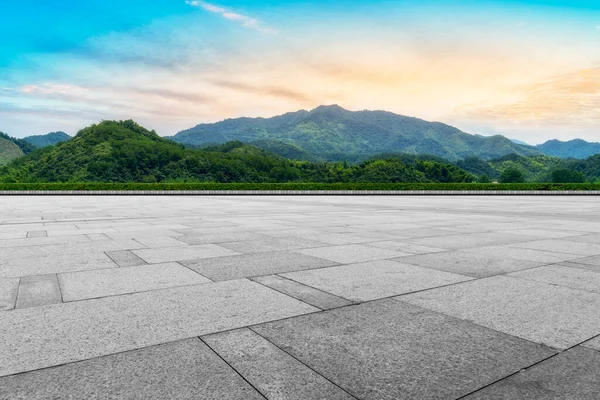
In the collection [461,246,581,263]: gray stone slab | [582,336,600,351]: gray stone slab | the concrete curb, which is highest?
[461,246,581,263]: gray stone slab

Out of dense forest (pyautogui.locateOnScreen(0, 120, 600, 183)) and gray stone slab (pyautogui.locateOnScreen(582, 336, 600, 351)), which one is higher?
dense forest (pyautogui.locateOnScreen(0, 120, 600, 183))

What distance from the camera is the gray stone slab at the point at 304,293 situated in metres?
4.32

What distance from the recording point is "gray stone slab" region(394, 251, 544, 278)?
590 cm

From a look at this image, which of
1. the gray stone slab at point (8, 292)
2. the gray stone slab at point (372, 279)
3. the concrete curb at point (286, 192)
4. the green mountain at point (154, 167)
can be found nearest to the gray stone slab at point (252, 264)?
the gray stone slab at point (372, 279)

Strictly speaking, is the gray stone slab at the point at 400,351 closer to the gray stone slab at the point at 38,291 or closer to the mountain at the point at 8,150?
the gray stone slab at the point at 38,291

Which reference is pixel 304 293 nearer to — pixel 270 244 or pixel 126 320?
pixel 126 320

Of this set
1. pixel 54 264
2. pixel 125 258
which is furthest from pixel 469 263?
pixel 54 264

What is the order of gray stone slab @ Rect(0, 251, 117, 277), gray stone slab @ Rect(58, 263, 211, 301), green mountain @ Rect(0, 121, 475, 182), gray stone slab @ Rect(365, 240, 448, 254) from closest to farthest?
gray stone slab @ Rect(58, 263, 211, 301) → gray stone slab @ Rect(0, 251, 117, 277) → gray stone slab @ Rect(365, 240, 448, 254) → green mountain @ Rect(0, 121, 475, 182)

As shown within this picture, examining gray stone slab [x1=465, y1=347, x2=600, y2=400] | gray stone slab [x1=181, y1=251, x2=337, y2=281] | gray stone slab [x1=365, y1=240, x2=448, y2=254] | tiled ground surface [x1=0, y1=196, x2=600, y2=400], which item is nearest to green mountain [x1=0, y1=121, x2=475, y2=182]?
gray stone slab [x1=365, y1=240, x2=448, y2=254]

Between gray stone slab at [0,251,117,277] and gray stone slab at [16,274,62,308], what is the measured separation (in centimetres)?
38

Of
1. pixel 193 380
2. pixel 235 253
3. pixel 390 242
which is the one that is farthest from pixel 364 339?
pixel 390 242

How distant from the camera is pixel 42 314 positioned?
398cm

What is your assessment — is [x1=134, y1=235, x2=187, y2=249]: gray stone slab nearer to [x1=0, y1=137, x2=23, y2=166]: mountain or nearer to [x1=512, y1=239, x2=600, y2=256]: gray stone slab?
[x1=512, y1=239, x2=600, y2=256]: gray stone slab

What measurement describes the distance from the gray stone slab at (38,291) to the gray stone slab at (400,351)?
94.9 inches
